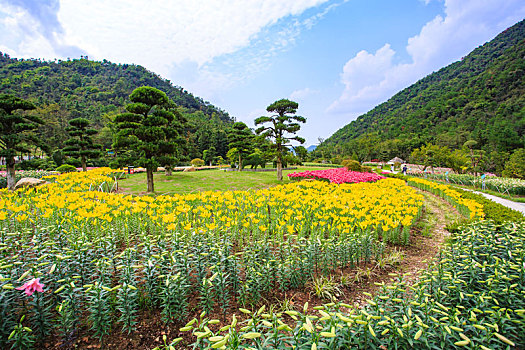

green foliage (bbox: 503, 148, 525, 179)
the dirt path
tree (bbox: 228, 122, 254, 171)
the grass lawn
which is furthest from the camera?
tree (bbox: 228, 122, 254, 171)

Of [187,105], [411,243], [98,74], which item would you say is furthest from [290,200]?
[98,74]

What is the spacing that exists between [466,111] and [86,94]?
357 feet

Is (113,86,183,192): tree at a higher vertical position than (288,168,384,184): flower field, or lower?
higher

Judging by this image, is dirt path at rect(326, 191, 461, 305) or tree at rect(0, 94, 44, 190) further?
tree at rect(0, 94, 44, 190)

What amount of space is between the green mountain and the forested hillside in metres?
32.8

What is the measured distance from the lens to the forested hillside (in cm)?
4081

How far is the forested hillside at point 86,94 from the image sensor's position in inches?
1607

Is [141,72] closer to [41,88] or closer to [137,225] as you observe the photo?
[41,88]

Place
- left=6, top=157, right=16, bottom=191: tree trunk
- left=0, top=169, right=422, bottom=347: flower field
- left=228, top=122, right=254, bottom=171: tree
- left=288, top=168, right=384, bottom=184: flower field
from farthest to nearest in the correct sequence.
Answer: left=228, top=122, right=254, bottom=171: tree, left=288, top=168, right=384, bottom=184: flower field, left=6, top=157, right=16, bottom=191: tree trunk, left=0, top=169, right=422, bottom=347: flower field

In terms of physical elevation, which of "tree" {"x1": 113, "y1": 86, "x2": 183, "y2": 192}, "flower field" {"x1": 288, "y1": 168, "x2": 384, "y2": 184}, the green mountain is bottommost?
"flower field" {"x1": 288, "y1": 168, "x2": 384, "y2": 184}

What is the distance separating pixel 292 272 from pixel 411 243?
11.6 feet

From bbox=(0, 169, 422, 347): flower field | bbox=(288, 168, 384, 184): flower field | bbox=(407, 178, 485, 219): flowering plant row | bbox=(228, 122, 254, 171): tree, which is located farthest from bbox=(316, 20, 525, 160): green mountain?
bbox=(0, 169, 422, 347): flower field

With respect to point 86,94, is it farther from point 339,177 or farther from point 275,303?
point 275,303

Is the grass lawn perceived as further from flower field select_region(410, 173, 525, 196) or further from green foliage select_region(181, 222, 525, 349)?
flower field select_region(410, 173, 525, 196)
